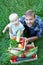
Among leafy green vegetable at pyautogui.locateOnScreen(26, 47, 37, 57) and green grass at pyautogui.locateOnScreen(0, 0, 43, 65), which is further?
green grass at pyautogui.locateOnScreen(0, 0, 43, 65)

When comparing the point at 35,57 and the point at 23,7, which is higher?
the point at 23,7

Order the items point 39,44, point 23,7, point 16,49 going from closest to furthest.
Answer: point 16,49 → point 39,44 → point 23,7

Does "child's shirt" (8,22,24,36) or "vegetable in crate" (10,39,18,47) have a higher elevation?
"child's shirt" (8,22,24,36)

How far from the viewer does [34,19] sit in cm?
280

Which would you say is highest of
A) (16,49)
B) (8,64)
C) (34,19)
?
(34,19)

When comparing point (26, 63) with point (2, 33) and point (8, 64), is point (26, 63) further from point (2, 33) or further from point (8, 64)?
point (2, 33)

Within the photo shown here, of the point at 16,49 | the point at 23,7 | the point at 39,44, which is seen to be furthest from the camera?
the point at 23,7

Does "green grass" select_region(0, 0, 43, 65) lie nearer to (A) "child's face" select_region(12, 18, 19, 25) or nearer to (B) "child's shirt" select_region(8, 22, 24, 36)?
(B) "child's shirt" select_region(8, 22, 24, 36)

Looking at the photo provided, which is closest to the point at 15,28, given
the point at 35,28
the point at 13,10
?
the point at 35,28

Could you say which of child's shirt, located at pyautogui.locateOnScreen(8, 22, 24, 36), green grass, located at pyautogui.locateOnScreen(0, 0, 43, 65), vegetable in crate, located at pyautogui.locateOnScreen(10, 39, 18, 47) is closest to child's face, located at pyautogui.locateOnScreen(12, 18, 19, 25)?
child's shirt, located at pyautogui.locateOnScreen(8, 22, 24, 36)

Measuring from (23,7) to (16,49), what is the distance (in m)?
0.66

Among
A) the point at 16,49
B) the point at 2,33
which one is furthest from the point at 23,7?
the point at 16,49

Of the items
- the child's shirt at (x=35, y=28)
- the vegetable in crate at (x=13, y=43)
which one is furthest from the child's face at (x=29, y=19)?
the vegetable in crate at (x=13, y=43)

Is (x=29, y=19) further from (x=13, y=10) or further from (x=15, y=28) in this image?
(x=13, y=10)
